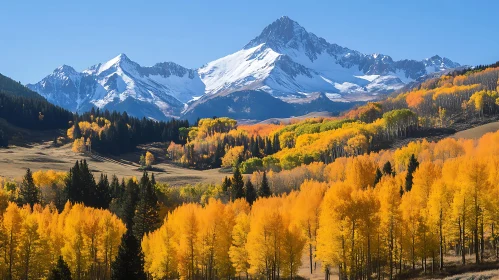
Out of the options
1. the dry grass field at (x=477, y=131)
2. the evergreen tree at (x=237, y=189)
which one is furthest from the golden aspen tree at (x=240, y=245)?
the dry grass field at (x=477, y=131)

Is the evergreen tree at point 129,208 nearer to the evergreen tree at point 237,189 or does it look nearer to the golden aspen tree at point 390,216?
the evergreen tree at point 237,189

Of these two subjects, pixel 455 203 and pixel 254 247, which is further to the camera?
pixel 254 247

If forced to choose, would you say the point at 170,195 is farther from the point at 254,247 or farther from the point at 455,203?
the point at 455,203

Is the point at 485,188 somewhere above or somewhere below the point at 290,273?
above

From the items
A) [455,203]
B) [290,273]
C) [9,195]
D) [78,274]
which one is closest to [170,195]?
[9,195]

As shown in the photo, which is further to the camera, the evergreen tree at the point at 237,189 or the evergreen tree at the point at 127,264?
the evergreen tree at the point at 237,189

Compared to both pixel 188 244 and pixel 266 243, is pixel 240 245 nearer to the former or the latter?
pixel 266 243

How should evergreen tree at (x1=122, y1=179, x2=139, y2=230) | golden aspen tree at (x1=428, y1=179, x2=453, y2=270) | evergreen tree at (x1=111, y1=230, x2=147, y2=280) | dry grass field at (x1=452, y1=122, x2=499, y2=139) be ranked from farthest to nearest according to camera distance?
dry grass field at (x1=452, y1=122, x2=499, y2=139)
evergreen tree at (x1=122, y1=179, x2=139, y2=230)
golden aspen tree at (x1=428, y1=179, x2=453, y2=270)
evergreen tree at (x1=111, y1=230, x2=147, y2=280)

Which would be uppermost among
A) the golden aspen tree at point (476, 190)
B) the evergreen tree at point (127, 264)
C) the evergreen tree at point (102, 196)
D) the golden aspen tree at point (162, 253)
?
the golden aspen tree at point (476, 190)

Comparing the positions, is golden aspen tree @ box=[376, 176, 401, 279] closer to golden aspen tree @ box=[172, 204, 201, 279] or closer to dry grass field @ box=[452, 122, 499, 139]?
golden aspen tree @ box=[172, 204, 201, 279]

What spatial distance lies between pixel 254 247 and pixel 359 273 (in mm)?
14044

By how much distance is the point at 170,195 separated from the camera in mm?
Answer: 133875

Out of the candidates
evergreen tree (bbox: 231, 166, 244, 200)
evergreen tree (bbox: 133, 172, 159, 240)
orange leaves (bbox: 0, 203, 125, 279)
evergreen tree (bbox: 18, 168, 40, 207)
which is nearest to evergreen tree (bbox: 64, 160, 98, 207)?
evergreen tree (bbox: 18, 168, 40, 207)

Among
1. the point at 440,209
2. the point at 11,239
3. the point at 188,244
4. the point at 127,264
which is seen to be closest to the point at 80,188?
the point at 11,239
